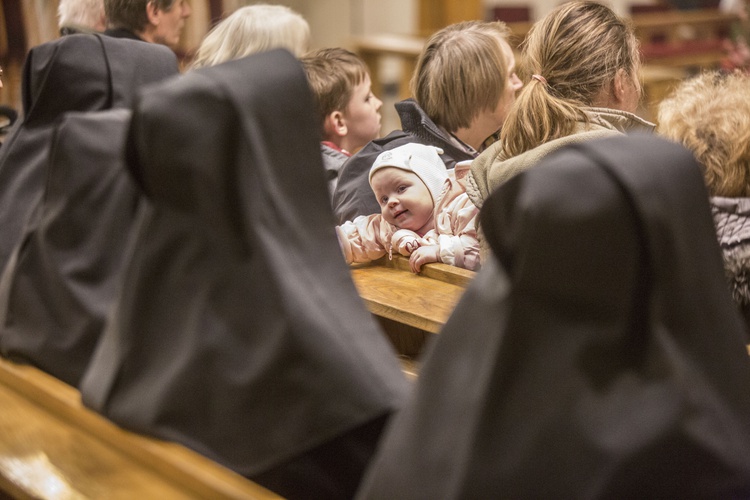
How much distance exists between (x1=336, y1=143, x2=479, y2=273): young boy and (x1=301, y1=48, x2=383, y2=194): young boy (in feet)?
2.20

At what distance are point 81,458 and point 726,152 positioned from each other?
164cm

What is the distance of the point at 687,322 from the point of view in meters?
1.15

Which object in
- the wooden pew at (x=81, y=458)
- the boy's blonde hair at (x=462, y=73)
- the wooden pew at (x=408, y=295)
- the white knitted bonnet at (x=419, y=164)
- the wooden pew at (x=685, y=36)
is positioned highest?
the boy's blonde hair at (x=462, y=73)

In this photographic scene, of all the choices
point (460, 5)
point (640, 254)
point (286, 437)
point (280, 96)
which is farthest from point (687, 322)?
point (460, 5)

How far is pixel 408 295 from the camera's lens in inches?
96.7

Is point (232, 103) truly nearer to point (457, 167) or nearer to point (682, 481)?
point (682, 481)

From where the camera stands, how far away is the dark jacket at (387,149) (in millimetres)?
3131

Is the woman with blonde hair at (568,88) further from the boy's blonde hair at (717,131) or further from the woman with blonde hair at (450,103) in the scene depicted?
the woman with blonde hair at (450,103)

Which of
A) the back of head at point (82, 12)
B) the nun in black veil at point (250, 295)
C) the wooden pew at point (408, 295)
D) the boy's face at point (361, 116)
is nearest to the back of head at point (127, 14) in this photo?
the back of head at point (82, 12)

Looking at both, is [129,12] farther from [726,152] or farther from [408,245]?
[726,152]

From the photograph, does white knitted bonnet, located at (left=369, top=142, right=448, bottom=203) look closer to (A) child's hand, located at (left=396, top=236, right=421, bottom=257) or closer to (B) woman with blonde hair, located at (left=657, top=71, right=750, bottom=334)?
(A) child's hand, located at (left=396, top=236, right=421, bottom=257)

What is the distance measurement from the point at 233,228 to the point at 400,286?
1103 millimetres

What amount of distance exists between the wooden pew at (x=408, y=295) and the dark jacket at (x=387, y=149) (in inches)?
14.1

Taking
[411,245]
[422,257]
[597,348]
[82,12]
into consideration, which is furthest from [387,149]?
[597,348]
